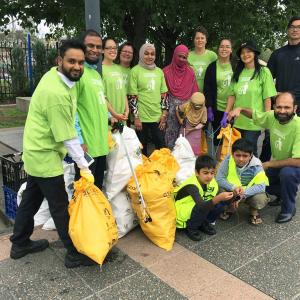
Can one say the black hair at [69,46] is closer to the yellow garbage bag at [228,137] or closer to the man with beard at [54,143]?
the man with beard at [54,143]

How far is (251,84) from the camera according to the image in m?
4.27

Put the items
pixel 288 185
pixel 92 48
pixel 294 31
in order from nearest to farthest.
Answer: pixel 92 48 → pixel 288 185 → pixel 294 31

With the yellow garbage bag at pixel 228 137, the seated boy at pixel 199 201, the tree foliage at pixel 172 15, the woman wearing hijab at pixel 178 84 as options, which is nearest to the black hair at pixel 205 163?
the seated boy at pixel 199 201

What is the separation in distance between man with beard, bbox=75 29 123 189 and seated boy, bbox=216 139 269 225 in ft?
4.10

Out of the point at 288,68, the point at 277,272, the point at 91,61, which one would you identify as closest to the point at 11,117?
the point at 91,61

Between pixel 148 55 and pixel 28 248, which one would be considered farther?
pixel 148 55

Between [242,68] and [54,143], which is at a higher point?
[242,68]

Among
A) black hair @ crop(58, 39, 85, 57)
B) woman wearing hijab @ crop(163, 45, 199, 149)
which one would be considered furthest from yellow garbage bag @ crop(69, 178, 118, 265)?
woman wearing hijab @ crop(163, 45, 199, 149)

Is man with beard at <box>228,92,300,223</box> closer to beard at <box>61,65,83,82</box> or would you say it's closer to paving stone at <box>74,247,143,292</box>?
paving stone at <box>74,247,143,292</box>

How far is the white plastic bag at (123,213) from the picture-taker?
3543 millimetres

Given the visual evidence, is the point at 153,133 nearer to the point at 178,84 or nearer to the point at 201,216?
the point at 178,84

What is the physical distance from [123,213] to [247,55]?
2.20 m

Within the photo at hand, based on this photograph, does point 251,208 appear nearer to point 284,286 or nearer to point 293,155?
point 293,155

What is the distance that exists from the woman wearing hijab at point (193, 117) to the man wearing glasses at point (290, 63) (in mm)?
1026
